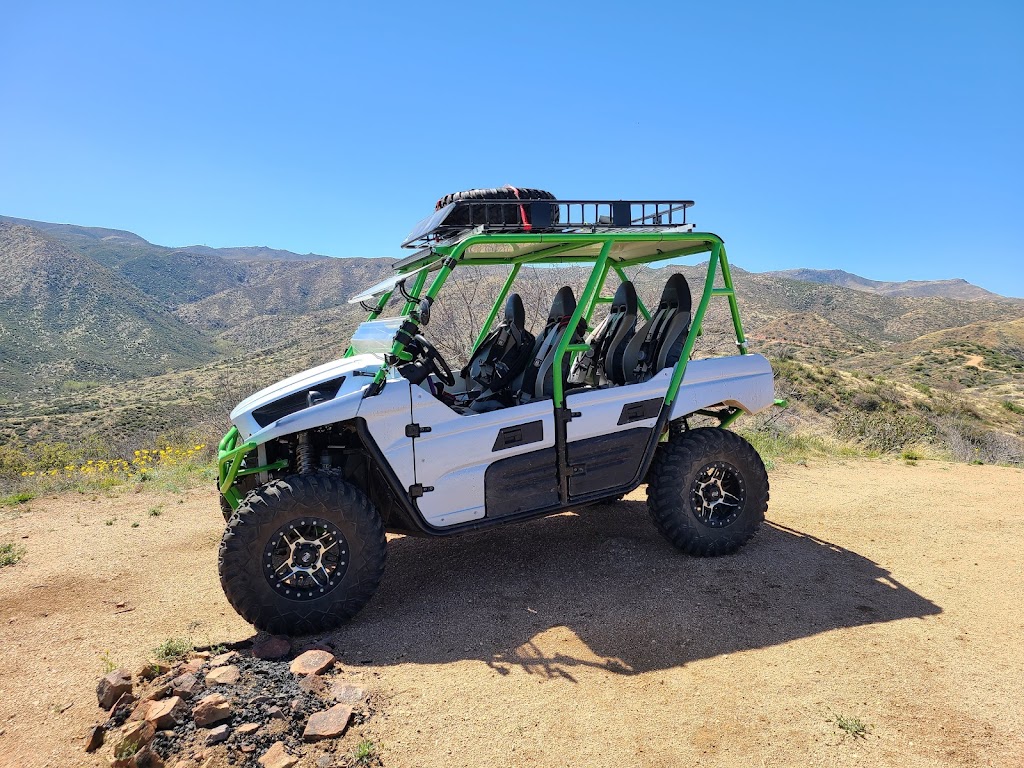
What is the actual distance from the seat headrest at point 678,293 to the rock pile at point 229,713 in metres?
3.92

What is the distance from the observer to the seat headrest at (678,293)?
5.82m

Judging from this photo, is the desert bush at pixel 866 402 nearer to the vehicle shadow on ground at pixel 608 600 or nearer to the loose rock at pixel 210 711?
the vehicle shadow on ground at pixel 608 600

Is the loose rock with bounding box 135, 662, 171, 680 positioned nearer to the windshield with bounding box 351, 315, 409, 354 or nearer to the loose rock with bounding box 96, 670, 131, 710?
the loose rock with bounding box 96, 670, 131, 710

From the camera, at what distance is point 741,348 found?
229 inches

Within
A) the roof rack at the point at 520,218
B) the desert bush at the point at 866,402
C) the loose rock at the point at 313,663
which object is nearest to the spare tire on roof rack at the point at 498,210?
the roof rack at the point at 520,218

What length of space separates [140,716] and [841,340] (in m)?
50.9

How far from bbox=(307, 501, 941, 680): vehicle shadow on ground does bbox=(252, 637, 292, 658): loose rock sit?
10.8 inches

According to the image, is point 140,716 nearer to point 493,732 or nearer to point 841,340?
point 493,732

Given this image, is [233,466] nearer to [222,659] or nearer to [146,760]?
[222,659]

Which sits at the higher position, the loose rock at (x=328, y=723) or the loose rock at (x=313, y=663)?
the loose rock at (x=313, y=663)

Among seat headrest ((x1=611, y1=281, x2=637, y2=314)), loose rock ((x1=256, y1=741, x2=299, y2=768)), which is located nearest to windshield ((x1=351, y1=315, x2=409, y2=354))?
seat headrest ((x1=611, y1=281, x2=637, y2=314))

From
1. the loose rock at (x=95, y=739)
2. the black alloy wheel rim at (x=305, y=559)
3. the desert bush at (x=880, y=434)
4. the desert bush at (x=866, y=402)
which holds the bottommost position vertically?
the desert bush at (x=866, y=402)

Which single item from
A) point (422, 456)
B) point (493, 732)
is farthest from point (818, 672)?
point (422, 456)

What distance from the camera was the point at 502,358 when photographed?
593 centimetres
